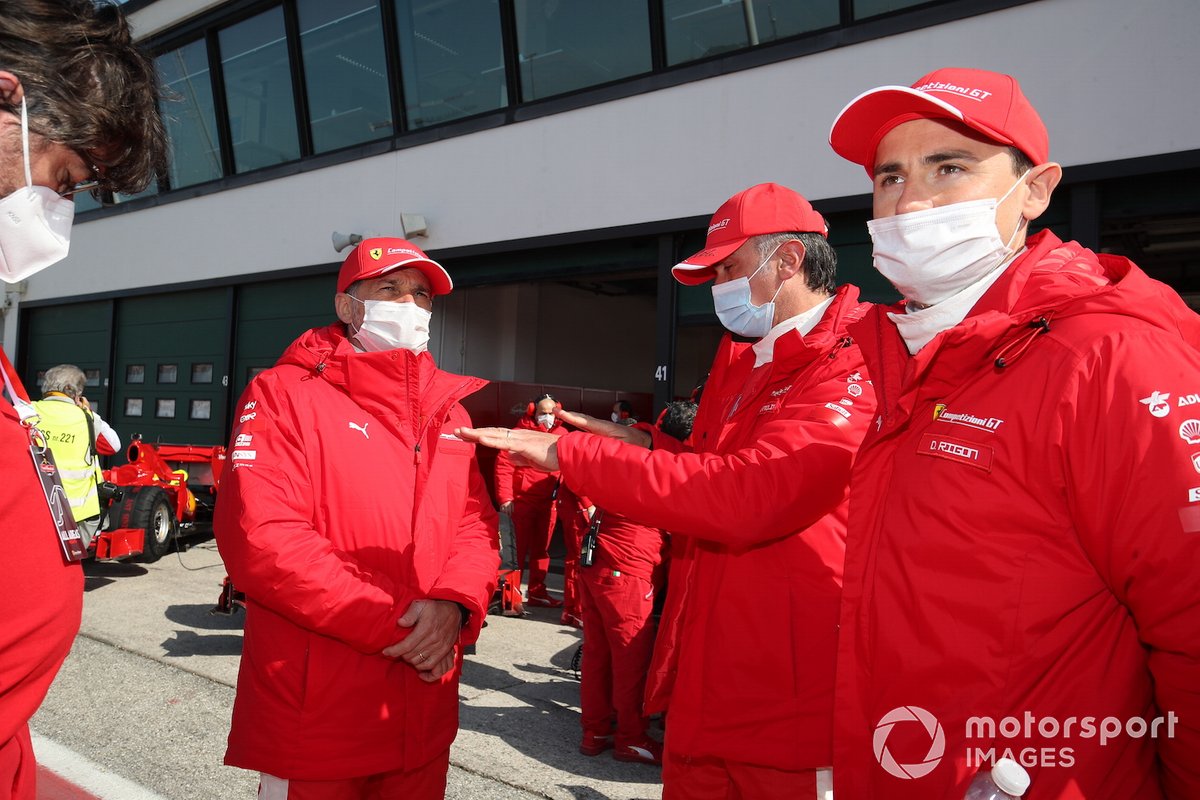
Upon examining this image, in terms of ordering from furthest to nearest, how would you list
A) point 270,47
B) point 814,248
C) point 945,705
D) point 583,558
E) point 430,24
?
point 270,47 < point 430,24 < point 583,558 < point 814,248 < point 945,705

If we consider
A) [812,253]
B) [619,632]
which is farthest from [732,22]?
[812,253]

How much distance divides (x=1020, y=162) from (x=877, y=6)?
687 cm

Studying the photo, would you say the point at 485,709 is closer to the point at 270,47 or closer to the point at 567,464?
the point at 567,464

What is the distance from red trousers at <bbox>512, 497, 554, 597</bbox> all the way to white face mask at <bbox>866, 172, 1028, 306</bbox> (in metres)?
7.41

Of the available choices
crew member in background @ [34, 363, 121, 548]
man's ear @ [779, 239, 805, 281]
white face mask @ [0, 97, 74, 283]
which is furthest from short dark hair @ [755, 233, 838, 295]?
crew member in background @ [34, 363, 121, 548]

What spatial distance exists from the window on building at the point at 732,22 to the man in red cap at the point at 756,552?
666cm

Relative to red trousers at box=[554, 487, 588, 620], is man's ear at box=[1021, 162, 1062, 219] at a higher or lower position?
higher

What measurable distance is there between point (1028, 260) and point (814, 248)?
1005 millimetres

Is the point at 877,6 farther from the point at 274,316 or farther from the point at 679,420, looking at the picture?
the point at 274,316

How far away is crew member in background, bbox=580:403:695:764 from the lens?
4602 mm

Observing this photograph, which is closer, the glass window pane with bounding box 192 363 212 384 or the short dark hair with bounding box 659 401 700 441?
the short dark hair with bounding box 659 401 700 441

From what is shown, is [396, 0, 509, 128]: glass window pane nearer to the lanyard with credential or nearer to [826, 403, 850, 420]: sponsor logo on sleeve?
[826, 403, 850, 420]: sponsor logo on sleeve

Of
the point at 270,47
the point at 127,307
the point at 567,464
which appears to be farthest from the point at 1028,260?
the point at 127,307

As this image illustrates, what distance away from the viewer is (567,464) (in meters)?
2.10
